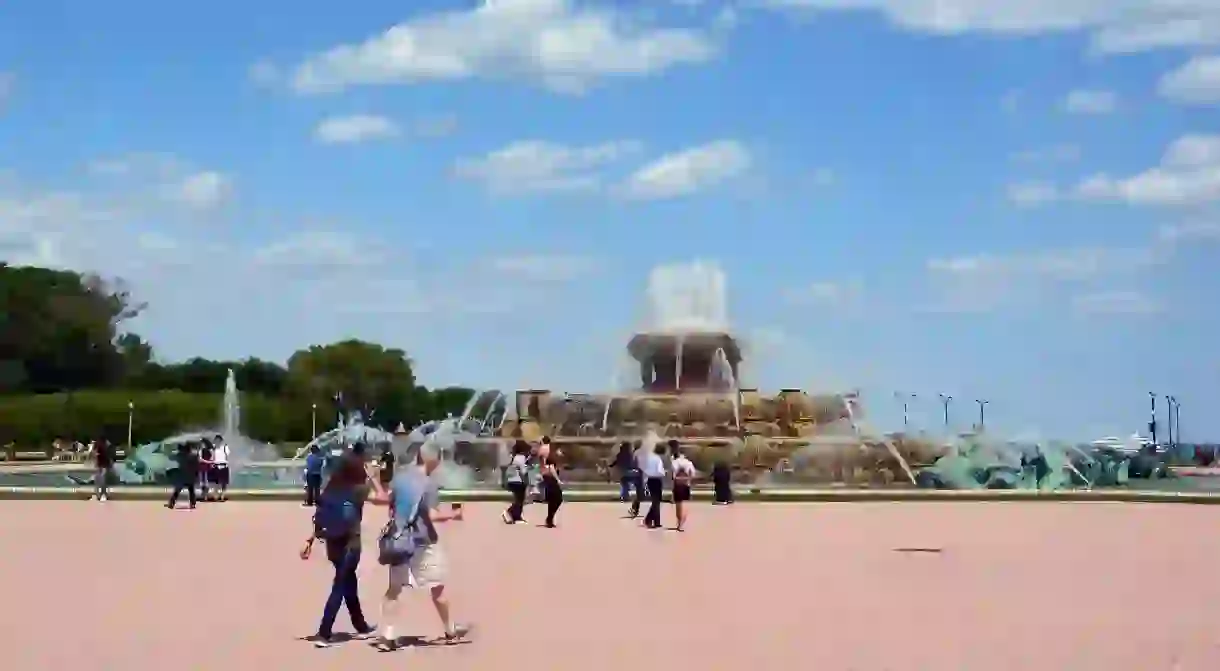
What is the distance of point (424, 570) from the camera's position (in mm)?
10555

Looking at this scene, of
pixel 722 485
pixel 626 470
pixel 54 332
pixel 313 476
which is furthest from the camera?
pixel 54 332

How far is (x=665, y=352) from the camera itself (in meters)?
45.4

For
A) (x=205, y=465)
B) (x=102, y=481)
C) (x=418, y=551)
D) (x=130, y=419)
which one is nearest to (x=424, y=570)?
(x=418, y=551)

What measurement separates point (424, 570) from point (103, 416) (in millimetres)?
65899

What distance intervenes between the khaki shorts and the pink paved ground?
491 millimetres

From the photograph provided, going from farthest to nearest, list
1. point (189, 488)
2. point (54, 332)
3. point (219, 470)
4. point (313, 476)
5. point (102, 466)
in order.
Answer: point (54, 332)
point (102, 466)
point (219, 470)
point (189, 488)
point (313, 476)

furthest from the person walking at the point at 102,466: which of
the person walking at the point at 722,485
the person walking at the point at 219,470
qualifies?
the person walking at the point at 722,485

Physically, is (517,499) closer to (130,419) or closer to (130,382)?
(130,419)

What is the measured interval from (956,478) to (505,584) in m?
24.1

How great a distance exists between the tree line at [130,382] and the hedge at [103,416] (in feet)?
0.15

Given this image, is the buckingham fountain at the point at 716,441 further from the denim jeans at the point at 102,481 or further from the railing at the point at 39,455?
the railing at the point at 39,455

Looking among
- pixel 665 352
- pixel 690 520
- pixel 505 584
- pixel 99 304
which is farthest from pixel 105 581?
pixel 99 304

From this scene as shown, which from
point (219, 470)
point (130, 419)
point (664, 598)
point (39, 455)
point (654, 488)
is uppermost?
point (130, 419)

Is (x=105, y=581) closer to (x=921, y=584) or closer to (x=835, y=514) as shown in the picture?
(x=921, y=584)
